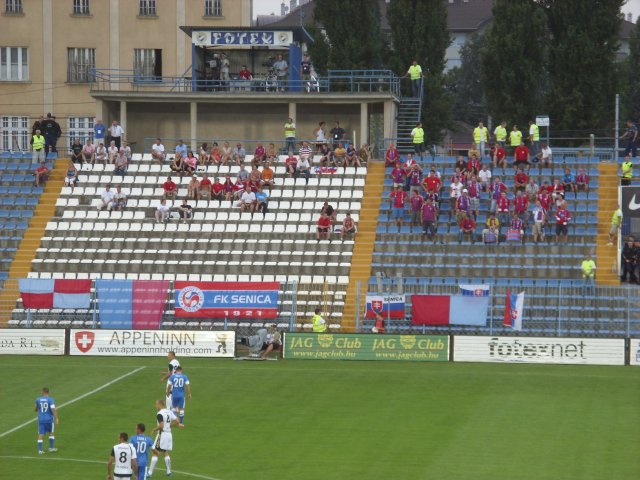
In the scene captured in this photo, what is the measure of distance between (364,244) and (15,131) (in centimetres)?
2934

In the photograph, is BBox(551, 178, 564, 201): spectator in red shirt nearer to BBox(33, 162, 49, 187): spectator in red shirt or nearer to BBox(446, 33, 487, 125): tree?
BBox(33, 162, 49, 187): spectator in red shirt

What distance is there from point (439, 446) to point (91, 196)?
27783mm

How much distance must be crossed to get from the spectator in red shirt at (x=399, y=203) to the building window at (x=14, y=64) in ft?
96.8

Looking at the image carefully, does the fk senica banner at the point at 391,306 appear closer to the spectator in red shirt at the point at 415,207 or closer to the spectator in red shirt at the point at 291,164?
the spectator in red shirt at the point at 415,207

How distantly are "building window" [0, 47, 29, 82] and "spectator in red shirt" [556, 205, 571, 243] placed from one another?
35.4 m

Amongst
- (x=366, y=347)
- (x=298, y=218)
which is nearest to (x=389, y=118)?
(x=298, y=218)

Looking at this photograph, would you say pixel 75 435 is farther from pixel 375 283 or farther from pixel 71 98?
pixel 71 98

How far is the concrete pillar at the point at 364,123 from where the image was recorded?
56094mm

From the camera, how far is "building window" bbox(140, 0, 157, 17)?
71.6 metres

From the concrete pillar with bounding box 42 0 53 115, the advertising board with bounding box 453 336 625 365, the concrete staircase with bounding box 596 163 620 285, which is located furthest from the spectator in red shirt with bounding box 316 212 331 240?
the concrete pillar with bounding box 42 0 53 115

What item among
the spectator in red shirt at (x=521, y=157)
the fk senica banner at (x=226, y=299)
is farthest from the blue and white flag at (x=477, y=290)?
the spectator in red shirt at (x=521, y=157)

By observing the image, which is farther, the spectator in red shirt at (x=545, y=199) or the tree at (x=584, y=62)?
the tree at (x=584, y=62)

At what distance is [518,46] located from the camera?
60875 millimetres

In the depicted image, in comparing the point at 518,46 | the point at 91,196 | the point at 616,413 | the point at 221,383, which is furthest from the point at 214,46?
the point at 616,413
